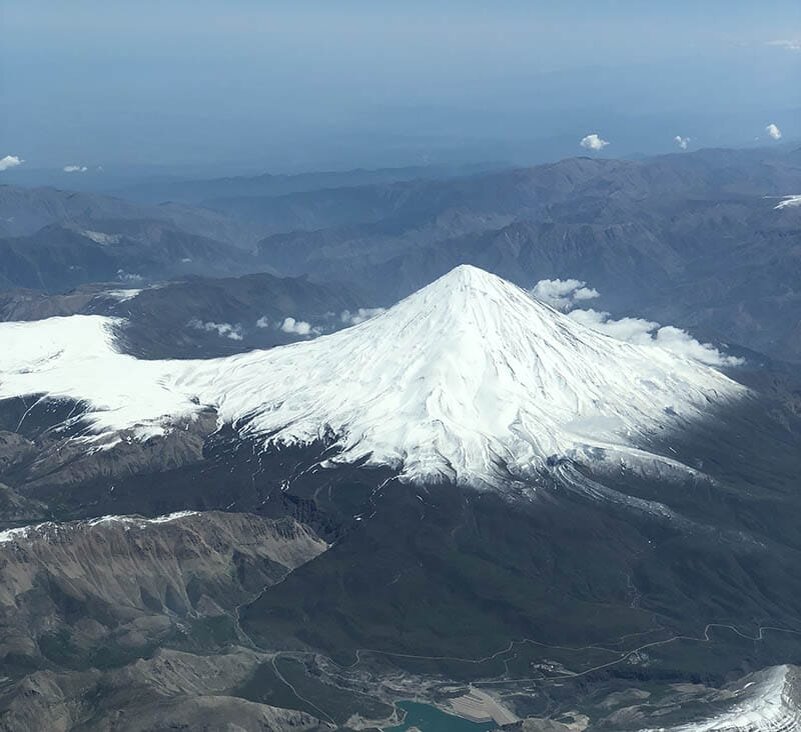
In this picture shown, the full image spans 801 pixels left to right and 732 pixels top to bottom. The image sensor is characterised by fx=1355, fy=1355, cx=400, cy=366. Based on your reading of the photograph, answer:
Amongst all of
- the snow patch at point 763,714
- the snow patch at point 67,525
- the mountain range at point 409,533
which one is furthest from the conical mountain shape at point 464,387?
the snow patch at point 763,714

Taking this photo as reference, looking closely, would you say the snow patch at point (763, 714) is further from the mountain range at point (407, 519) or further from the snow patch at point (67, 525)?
the snow patch at point (67, 525)

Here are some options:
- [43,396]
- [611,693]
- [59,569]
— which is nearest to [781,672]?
[611,693]

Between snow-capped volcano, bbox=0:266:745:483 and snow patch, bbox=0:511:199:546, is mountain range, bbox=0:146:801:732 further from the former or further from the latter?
snow-capped volcano, bbox=0:266:745:483

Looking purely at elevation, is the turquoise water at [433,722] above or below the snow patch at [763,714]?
below

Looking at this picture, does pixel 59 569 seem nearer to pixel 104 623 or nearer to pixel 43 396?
pixel 104 623

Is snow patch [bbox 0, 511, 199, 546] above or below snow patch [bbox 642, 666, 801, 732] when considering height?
below

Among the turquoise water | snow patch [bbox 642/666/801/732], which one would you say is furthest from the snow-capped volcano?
snow patch [bbox 642/666/801/732]
